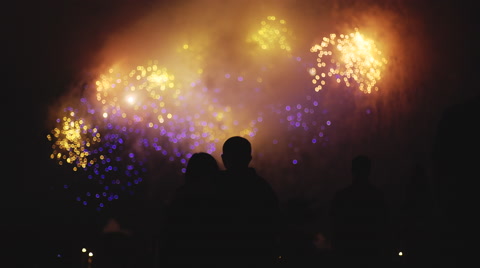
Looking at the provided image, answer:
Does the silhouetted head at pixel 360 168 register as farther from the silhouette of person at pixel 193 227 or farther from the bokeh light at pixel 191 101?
the bokeh light at pixel 191 101

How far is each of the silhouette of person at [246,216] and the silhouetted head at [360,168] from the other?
1.40 m

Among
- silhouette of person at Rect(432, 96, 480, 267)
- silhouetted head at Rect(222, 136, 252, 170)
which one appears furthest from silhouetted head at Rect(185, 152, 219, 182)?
silhouette of person at Rect(432, 96, 480, 267)

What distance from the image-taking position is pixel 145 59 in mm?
8961

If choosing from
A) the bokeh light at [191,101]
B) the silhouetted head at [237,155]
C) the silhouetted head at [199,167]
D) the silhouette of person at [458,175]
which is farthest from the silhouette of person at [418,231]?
the silhouette of person at [458,175]

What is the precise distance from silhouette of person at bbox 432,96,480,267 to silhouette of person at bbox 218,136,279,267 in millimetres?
961

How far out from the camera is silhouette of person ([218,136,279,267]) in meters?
2.59

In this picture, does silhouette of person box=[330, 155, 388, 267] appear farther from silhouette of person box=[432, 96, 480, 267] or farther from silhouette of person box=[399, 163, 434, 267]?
silhouette of person box=[432, 96, 480, 267]

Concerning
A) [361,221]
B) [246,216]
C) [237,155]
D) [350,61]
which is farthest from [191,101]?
[246,216]

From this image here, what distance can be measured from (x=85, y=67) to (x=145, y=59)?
1.02 meters

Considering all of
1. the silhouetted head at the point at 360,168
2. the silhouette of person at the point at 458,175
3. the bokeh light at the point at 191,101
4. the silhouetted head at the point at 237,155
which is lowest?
the silhouette of person at the point at 458,175

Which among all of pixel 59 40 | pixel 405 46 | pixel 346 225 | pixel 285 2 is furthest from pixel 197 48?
pixel 346 225

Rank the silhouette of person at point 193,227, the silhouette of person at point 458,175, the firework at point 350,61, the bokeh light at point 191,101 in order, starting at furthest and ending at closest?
the firework at point 350,61 < the bokeh light at point 191,101 < the silhouette of person at point 193,227 < the silhouette of person at point 458,175

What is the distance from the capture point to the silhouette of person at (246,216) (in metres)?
2.59

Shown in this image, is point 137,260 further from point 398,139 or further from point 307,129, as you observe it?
point 398,139
